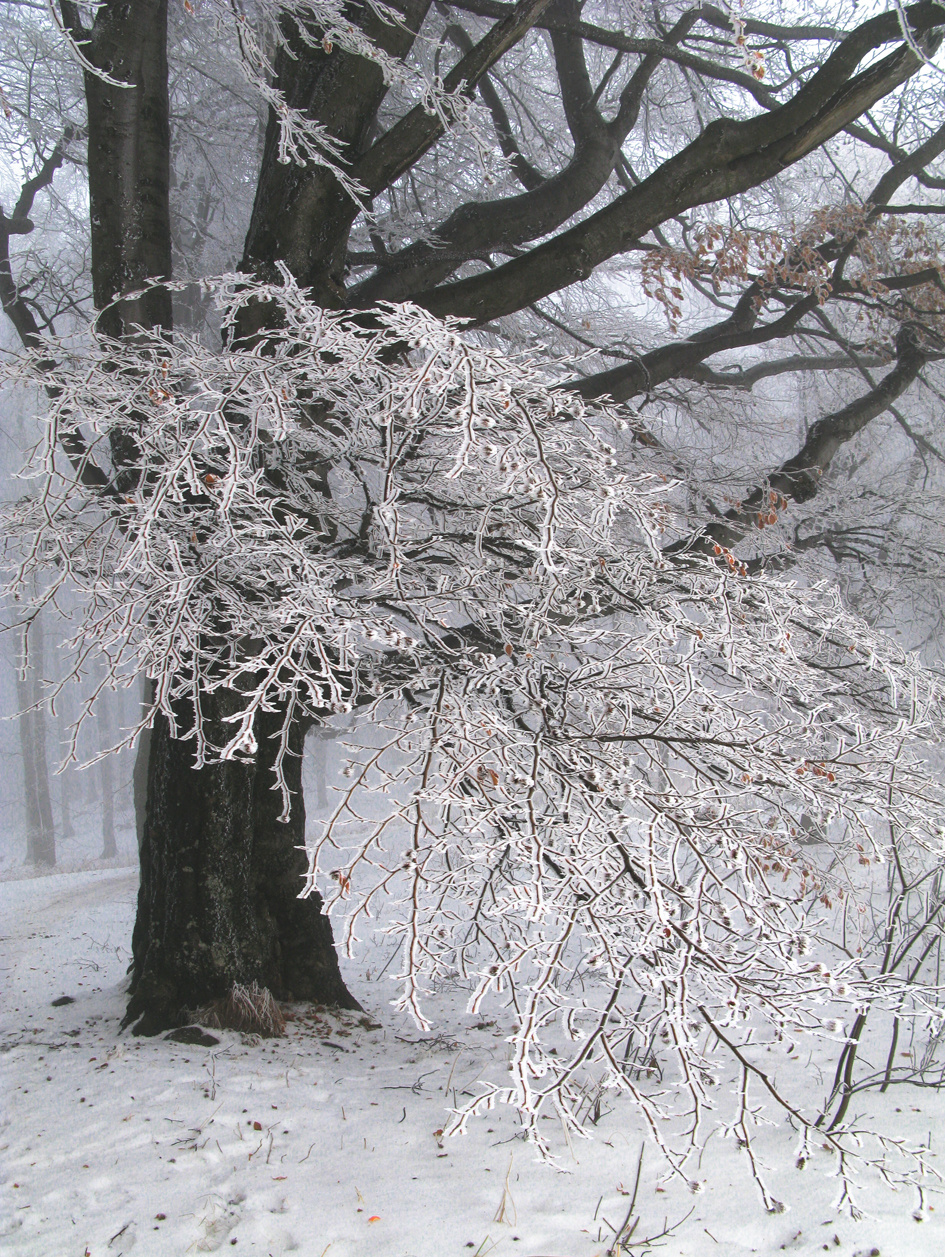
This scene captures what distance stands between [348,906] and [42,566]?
6.32 m

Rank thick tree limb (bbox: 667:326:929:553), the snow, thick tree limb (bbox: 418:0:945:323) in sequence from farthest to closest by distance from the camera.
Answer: thick tree limb (bbox: 667:326:929:553) < thick tree limb (bbox: 418:0:945:323) < the snow

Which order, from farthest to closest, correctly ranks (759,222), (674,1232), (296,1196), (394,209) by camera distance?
(759,222)
(394,209)
(296,1196)
(674,1232)

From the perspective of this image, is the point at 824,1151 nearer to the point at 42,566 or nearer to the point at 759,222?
the point at 42,566

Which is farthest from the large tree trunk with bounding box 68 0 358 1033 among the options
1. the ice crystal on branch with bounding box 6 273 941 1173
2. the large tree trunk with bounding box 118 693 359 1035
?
the ice crystal on branch with bounding box 6 273 941 1173

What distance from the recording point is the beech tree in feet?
7.26

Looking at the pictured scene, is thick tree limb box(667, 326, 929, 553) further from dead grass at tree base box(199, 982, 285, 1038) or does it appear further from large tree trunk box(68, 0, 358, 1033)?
dead grass at tree base box(199, 982, 285, 1038)

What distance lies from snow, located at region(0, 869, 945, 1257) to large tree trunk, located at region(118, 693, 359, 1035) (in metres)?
0.29

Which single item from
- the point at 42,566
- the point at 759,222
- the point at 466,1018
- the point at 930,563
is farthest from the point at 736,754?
the point at 759,222

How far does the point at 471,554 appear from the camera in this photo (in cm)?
338

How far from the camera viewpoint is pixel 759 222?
718cm

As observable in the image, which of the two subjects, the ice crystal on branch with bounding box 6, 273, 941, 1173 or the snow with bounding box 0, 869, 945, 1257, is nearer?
the ice crystal on branch with bounding box 6, 273, 941, 1173

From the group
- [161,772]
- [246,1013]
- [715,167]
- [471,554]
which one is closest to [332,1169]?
[246,1013]

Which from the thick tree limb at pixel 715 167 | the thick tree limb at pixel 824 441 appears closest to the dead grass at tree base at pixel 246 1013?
the thick tree limb at pixel 824 441

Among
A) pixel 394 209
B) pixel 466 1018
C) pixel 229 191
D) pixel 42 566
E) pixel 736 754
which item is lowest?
pixel 466 1018
